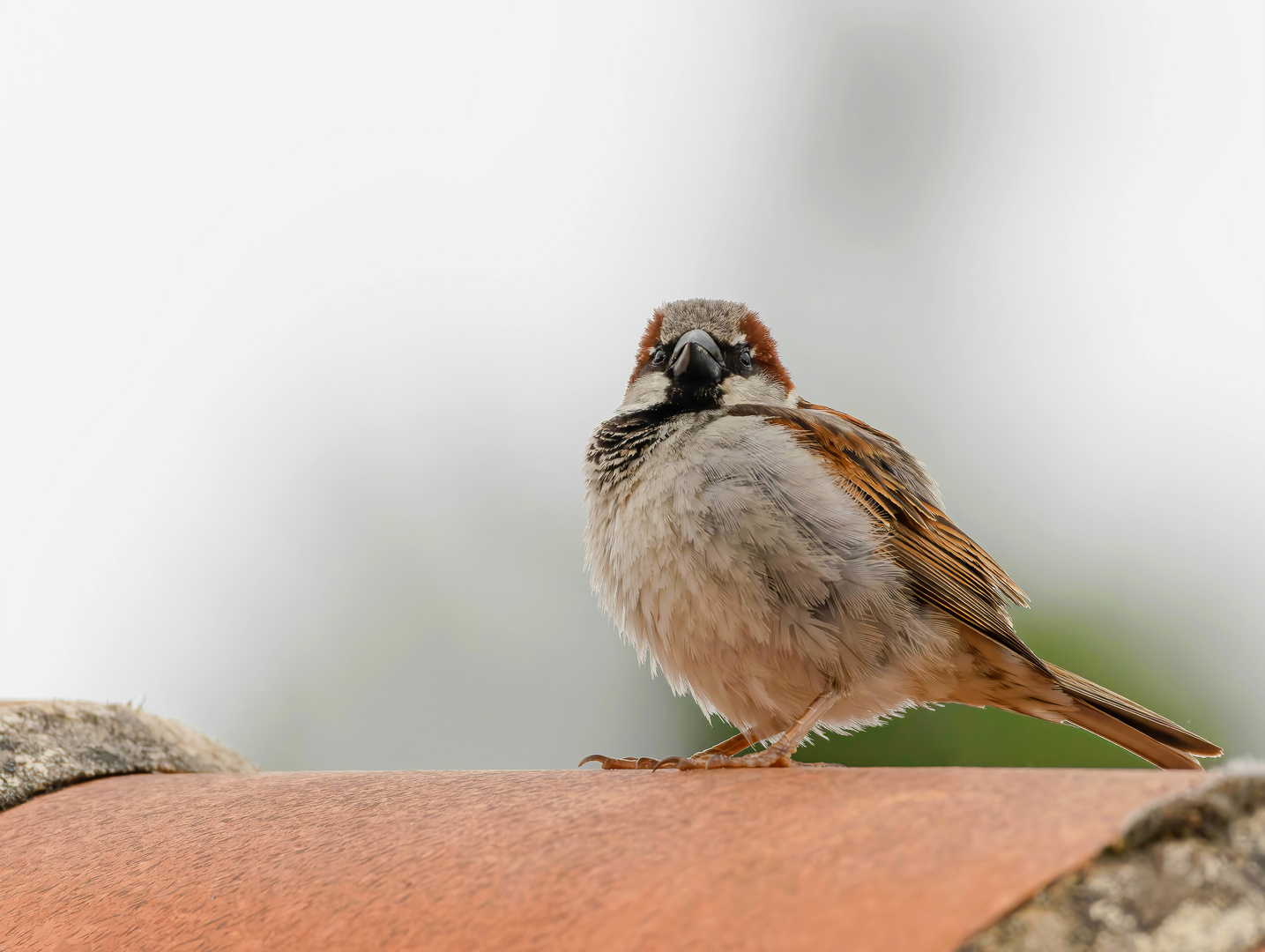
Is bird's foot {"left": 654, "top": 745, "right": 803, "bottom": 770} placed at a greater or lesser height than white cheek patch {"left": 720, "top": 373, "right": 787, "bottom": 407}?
lesser

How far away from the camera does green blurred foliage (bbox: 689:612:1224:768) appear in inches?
182

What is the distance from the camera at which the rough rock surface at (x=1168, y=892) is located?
55 centimetres

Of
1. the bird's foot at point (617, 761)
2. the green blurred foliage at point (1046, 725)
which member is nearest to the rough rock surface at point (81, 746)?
the bird's foot at point (617, 761)

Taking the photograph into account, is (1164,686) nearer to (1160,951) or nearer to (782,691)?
(782,691)

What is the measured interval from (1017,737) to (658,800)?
176 inches

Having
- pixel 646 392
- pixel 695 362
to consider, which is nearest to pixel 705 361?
pixel 695 362

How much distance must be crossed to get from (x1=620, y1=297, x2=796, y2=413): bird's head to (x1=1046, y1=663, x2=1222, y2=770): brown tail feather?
836 millimetres

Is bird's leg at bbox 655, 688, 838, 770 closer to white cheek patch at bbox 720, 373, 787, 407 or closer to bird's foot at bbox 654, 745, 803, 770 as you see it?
bird's foot at bbox 654, 745, 803, 770

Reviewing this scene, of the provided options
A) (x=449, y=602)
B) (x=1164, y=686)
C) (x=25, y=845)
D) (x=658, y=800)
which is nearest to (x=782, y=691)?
(x=658, y=800)

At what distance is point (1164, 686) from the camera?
5.73 meters

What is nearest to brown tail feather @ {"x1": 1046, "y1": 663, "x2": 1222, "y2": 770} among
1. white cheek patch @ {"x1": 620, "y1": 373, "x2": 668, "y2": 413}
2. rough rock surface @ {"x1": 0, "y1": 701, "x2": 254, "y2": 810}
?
white cheek patch @ {"x1": 620, "y1": 373, "x2": 668, "y2": 413}

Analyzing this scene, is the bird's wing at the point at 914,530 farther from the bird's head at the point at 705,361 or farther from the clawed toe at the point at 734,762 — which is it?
the clawed toe at the point at 734,762

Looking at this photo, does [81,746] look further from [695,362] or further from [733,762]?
[695,362]

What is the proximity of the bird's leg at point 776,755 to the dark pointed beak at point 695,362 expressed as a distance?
0.72 m
